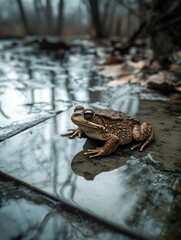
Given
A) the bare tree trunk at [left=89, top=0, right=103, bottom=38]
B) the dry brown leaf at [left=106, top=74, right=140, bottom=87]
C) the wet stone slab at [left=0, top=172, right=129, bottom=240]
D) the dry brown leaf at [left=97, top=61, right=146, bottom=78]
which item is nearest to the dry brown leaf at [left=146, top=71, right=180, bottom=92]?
the dry brown leaf at [left=106, top=74, right=140, bottom=87]

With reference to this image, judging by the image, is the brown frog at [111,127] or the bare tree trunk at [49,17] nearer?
the brown frog at [111,127]

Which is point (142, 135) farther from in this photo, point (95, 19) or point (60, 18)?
point (60, 18)

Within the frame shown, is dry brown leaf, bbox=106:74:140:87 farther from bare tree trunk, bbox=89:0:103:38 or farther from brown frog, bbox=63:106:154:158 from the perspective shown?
bare tree trunk, bbox=89:0:103:38

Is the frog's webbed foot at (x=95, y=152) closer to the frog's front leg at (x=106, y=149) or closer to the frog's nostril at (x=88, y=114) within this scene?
the frog's front leg at (x=106, y=149)

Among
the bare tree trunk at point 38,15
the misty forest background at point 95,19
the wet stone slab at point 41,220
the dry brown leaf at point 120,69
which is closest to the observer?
the wet stone slab at point 41,220

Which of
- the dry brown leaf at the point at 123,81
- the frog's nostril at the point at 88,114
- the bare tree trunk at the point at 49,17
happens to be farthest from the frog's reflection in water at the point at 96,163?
the bare tree trunk at the point at 49,17

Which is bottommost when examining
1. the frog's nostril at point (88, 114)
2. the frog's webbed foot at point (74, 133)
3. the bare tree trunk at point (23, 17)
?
the frog's webbed foot at point (74, 133)

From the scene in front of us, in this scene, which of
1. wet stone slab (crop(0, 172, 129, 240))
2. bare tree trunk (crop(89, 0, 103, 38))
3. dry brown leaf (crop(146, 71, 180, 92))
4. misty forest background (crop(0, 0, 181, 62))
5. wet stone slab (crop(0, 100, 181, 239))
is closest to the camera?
wet stone slab (crop(0, 172, 129, 240))
